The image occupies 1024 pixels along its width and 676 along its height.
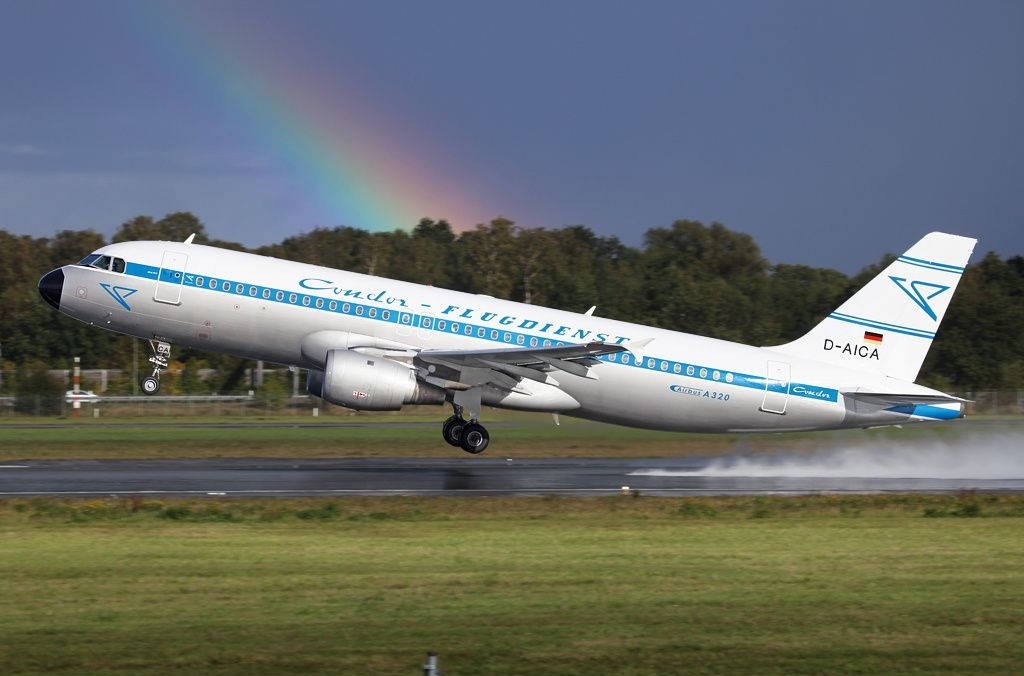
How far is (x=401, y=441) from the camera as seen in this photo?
38.4 meters

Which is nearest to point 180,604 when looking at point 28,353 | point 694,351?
point 694,351

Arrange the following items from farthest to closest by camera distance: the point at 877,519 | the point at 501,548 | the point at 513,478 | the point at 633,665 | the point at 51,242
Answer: the point at 51,242, the point at 513,478, the point at 877,519, the point at 501,548, the point at 633,665

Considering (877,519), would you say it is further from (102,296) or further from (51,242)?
(51,242)

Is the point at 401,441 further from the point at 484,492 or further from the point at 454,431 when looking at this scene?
the point at 484,492

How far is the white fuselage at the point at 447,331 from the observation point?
2866 centimetres

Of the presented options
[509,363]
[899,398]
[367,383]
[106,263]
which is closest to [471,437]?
[509,363]

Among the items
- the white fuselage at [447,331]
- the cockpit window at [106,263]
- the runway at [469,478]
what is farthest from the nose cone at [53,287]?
the runway at [469,478]

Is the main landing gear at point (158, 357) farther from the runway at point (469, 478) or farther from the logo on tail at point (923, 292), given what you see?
the logo on tail at point (923, 292)

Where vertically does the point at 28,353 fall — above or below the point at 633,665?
above

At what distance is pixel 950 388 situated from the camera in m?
64.9

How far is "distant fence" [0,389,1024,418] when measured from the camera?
54.1 m

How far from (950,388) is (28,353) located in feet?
184

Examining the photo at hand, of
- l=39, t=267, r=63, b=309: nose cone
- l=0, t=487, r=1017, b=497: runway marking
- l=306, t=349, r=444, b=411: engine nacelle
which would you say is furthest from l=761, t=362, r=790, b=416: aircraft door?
l=39, t=267, r=63, b=309: nose cone

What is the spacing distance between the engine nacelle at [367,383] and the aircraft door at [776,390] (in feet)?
29.0
